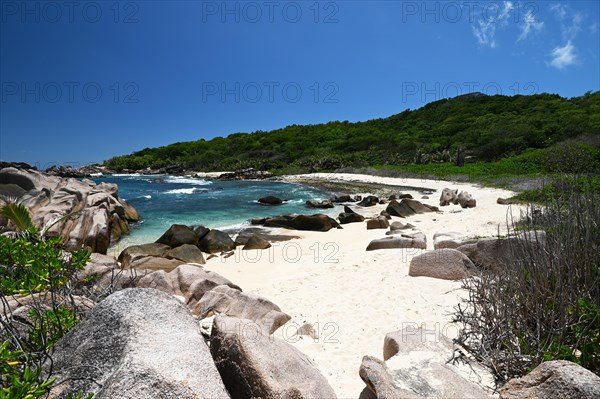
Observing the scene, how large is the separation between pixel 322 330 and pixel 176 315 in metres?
2.39

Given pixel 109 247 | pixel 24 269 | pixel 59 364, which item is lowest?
pixel 109 247

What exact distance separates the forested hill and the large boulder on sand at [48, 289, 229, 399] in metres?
35.7

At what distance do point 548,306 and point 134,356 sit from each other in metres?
3.62

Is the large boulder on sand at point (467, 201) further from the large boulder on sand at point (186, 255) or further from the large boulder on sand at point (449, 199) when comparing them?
the large boulder on sand at point (186, 255)

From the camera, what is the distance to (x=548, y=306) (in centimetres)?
328

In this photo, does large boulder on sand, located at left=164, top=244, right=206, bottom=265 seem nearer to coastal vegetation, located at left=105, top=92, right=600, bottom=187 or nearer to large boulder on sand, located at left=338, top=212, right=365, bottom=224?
large boulder on sand, located at left=338, top=212, right=365, bottom=224

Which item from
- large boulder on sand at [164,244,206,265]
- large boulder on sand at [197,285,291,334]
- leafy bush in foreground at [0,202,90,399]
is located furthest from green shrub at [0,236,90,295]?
large boulder on sand at [164,244,206,265]

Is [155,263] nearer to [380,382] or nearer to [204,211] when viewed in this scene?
[380,382]

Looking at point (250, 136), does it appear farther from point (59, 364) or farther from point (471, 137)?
point (59, 364)

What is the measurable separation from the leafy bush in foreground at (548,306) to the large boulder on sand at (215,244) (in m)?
7.43

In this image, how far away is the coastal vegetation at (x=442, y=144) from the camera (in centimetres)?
2825

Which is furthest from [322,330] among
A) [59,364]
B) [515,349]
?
[59,364]

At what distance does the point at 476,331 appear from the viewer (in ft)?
12.0

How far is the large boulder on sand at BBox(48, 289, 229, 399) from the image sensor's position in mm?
1798
